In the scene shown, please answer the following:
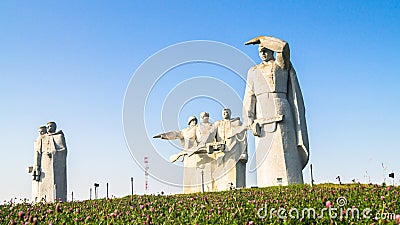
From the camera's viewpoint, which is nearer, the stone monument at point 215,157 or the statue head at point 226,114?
the stone monument at point 215,157

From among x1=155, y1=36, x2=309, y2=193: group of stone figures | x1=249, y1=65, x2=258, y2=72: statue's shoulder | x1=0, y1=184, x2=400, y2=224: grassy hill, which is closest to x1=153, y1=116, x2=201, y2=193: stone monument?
x1=155, y1=36, x2=309, y2=193: group of stone figures

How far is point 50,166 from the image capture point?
78.3 ft

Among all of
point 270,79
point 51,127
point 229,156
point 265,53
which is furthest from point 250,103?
point 51,127

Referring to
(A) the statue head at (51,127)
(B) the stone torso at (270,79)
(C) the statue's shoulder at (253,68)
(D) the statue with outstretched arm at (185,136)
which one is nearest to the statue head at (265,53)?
(B) the stone torso at (270,79)

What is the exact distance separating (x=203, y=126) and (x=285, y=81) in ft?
29.1

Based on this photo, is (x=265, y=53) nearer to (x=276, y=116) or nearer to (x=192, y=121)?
(x=276, y=116)

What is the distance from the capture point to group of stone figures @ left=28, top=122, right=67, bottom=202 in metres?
23.7

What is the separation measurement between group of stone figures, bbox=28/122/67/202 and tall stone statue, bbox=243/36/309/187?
10.8 m

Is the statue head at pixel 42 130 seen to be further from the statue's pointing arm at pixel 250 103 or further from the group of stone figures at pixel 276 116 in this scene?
the statue's pointing arm at pixel 250 103

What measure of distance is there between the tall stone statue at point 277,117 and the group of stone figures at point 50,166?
10.8 meters

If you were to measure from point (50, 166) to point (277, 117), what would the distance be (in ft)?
40.4

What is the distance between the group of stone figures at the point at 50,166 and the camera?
23.7 m

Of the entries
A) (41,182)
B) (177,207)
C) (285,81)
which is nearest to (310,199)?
(177,207)

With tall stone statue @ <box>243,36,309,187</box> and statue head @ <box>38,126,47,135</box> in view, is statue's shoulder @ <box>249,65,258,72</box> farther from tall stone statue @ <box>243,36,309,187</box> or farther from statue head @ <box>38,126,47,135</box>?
statue head @ <box>38,126,47,135</box>
